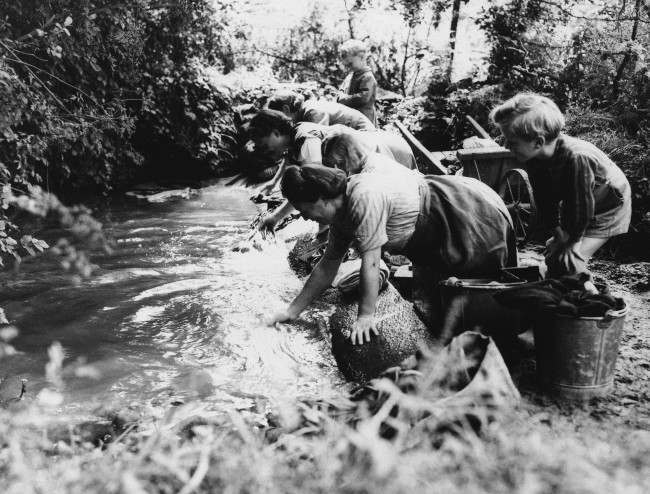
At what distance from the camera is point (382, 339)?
12.4ft

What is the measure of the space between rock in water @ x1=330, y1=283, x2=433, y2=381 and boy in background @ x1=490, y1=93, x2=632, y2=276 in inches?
40.2

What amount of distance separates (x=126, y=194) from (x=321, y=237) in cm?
607

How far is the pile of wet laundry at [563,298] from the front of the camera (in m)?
2.94

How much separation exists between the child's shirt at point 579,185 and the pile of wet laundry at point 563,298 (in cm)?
40

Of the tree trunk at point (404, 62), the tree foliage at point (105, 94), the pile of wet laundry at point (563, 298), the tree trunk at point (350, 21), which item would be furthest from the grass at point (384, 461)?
the tree trunk at point (350, 21)

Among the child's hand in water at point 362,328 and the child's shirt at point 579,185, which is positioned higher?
the child's shirt at point 579,185

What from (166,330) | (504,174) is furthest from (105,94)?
(504,174)

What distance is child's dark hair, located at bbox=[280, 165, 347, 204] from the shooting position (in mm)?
3240

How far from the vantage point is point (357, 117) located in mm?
6102

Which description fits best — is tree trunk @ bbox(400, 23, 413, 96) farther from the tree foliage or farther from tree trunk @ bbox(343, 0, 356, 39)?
the tree foliage

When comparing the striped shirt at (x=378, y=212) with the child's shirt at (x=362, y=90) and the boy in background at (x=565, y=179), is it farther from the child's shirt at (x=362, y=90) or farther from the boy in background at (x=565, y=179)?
the child's shirt at (x=362, y=90)

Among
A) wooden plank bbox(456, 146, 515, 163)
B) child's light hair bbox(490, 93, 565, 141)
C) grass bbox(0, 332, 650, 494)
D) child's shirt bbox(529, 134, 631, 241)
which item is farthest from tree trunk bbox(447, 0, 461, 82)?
grass bbox(0, 332, 650, 494)

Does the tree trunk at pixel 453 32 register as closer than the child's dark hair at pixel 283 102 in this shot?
No

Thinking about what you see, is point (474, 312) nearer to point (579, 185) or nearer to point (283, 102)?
point (579, 185)
